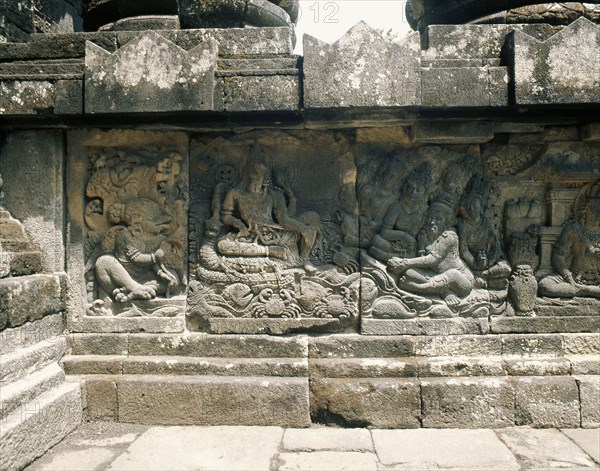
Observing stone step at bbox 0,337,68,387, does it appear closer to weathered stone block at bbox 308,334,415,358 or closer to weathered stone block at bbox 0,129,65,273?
weathered stone block at bbox 0,129,65,273

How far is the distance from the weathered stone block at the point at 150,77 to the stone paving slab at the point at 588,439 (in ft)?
12.0

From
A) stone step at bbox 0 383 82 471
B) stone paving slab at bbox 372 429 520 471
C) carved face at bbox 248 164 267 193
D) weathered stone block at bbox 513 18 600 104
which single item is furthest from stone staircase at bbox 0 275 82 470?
weathered stone block at bbox 513 18 600 104

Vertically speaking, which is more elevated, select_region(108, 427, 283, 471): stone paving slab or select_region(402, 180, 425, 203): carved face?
select_region(402, 180, 425, 203): carved face

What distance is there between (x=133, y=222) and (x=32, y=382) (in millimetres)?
1449

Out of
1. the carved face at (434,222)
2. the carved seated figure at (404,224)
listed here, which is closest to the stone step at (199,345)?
the carved seated figure at (404,224)

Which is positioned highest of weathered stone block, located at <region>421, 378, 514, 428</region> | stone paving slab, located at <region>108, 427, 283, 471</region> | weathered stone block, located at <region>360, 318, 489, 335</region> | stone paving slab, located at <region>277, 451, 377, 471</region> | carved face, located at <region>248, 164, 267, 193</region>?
carved face, located at <region>248, 164, 267, 193</region>

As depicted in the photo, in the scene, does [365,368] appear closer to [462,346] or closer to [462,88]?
[462,346]

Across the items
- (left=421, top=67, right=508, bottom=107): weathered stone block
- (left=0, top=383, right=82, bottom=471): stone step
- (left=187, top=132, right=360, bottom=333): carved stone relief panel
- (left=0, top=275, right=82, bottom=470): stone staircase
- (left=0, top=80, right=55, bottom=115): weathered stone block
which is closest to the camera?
(left=0, top=383, right=82, bottom=471): stone step

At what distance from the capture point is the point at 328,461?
379 centimetres

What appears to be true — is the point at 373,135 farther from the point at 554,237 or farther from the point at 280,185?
the point at 554,237

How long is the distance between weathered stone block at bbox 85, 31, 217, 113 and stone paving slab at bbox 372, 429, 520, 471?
→ 9.29ft

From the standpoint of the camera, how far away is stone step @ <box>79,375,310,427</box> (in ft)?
14.4

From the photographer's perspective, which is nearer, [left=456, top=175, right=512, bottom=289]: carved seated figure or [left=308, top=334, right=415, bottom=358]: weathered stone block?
[left=308, top=334, right=415, bottom=358]: weathered stone block

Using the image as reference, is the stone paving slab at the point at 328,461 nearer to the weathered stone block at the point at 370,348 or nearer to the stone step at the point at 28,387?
the weathered stone block at the point at 370,348
